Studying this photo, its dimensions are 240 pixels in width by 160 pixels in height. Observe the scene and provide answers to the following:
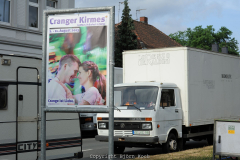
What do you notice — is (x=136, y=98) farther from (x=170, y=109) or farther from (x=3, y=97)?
(x=3, y=97)

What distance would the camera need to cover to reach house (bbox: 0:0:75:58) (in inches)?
783

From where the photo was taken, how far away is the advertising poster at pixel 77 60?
6.20 metres

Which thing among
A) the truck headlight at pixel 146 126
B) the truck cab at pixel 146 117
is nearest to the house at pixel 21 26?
the truck cab at pixel 146 117

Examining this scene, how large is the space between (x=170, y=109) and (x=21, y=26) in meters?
11.8

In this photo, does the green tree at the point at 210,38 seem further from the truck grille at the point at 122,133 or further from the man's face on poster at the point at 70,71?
the man's face on poster at the point at 70,71

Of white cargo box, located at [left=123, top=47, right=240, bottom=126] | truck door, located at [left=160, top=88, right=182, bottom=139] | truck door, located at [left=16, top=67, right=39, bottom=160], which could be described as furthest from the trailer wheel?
truck door, located at [left=16, top=67, right=39, bottom=160]

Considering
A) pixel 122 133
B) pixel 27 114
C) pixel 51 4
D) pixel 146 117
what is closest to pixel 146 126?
pixel 146 117

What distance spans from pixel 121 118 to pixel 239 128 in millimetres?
3480

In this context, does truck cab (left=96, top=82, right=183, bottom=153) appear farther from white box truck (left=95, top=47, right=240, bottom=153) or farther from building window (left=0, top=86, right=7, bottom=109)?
building window (left=0, top=86, right=7, bottom=109)

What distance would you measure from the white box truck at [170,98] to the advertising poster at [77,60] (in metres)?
5.05

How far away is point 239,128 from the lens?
30.2ft

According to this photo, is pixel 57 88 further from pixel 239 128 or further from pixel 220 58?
pixel 220 58

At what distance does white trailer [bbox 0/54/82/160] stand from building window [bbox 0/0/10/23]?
1335 centimetres

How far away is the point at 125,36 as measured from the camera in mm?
35750
